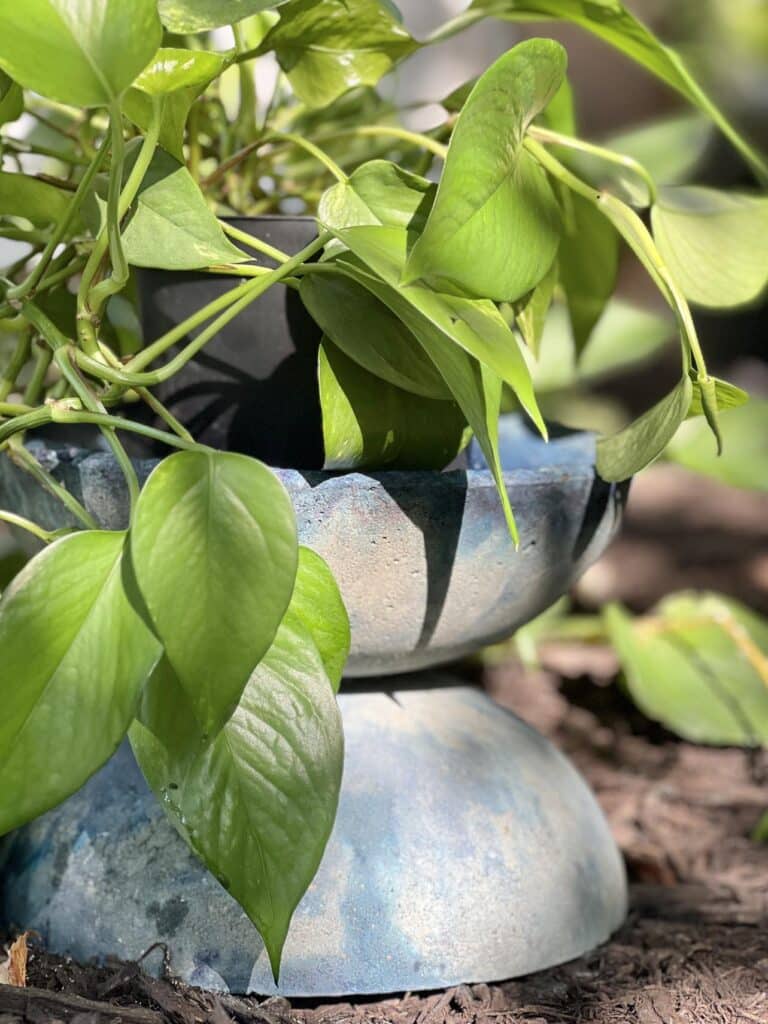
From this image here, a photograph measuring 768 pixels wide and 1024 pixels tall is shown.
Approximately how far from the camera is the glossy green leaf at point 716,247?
0.86 meters

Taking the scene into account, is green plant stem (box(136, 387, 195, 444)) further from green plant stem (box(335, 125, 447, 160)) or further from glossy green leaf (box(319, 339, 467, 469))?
green plant stem (box(335, 125, 447, 160))

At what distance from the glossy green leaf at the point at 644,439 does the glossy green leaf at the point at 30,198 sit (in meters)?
0.37

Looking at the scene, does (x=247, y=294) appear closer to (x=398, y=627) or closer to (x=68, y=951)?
(x=398, y=627)

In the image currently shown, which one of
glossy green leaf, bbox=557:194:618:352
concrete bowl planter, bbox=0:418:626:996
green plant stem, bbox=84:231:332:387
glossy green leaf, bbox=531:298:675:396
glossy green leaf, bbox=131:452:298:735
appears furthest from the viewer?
glossy green leaf, bbox=531:298:675:396

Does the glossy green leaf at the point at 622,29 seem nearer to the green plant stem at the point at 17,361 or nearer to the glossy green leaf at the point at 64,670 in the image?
the green plant stem at the point at 17,361

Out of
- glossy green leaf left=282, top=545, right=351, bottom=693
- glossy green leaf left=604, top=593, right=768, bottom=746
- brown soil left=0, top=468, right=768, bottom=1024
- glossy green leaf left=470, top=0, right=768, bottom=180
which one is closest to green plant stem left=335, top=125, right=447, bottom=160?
glossy green leaf left=470, top=0, right=768, bottom=180

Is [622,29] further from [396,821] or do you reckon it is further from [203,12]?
[396,821]

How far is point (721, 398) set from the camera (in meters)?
0.76

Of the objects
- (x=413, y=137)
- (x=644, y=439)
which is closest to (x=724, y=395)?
(x=644, y=439)

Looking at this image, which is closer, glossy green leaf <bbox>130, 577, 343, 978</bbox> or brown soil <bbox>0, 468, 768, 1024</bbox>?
glossy green leaf <bbox>130, 577, 343, 978</bbox>

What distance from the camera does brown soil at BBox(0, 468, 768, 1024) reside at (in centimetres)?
74

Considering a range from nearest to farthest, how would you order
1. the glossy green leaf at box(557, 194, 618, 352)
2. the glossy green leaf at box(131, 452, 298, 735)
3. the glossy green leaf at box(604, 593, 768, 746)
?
1. the glossy green leaf at box(131, 452, 298, 735)
2. the glossy green leaf at box(557, 194, 618, 352)
3. the glossy green leaf at box(604, 593, 768, 746)

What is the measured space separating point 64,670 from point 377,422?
25cm

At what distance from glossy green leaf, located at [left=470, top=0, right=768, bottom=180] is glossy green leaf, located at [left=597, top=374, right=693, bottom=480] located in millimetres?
221
